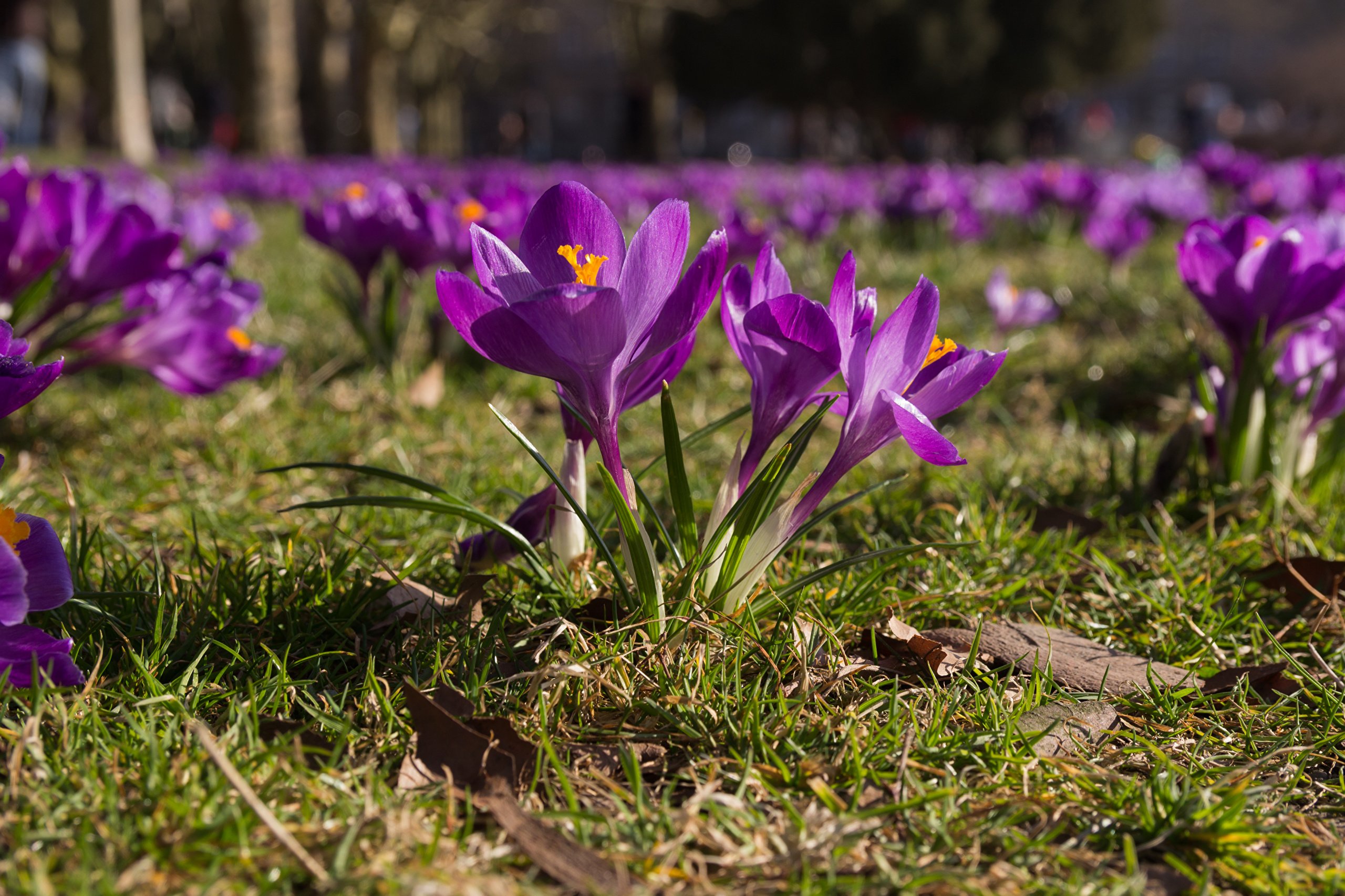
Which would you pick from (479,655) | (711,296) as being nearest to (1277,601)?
(711,296)

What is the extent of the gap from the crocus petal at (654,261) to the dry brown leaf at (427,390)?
6.07ft

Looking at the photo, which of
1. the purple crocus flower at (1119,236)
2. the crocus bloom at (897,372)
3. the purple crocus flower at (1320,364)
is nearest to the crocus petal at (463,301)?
the crocus bloom at (897,372)

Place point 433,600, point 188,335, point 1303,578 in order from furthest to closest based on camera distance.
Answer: point 188,335, point 1303,578, point 433,600

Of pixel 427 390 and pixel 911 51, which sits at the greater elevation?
pixel 911 51

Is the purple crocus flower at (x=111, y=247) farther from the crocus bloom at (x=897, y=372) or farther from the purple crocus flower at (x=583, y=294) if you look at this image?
the crocus bloom at (x=897, y=372)

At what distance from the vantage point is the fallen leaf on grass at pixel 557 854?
1.07m

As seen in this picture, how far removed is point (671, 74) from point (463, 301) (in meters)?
32.1

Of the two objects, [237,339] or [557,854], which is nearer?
[557,854]

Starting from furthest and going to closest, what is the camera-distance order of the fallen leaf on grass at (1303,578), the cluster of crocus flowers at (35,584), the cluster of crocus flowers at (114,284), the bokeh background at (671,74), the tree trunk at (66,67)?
the tree trunk at (66,67) → the bokeh background at (671,74) → the cluster of crocus flowers at (114,284) → the fallen leaf on grass at (1303,578) → the cluster of crocus flowers at (35,584)

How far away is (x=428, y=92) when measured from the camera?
29.4m

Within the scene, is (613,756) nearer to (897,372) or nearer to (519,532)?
(519,532)

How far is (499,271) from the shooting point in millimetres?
1234

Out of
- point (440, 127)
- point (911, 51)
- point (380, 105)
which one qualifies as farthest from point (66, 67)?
point (911, 51)

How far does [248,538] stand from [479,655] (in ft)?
2.46
